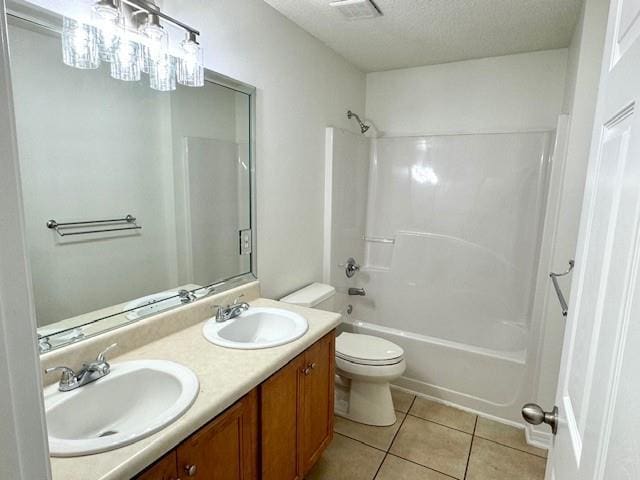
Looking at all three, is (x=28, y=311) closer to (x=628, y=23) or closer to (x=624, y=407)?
(x=624, y=407)

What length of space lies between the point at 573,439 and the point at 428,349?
195 centimetres

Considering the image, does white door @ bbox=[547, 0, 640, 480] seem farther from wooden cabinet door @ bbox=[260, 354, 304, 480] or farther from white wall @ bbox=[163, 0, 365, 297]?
white wall @ bbox=[163, 0, 365, 297]

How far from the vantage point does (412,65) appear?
2.87m

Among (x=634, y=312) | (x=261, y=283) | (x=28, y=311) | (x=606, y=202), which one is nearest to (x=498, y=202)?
(x=261, y=283)

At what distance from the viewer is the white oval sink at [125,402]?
3.31 feet

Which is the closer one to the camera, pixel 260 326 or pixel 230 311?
pixel 230 311

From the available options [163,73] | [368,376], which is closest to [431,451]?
[368,376]

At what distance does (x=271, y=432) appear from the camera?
4.50ft

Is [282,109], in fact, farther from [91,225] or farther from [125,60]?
[91,225]

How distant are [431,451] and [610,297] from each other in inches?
74.2

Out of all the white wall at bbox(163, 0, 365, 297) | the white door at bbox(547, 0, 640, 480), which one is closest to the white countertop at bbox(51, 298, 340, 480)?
the white wall at bbox(163, 0, 365, 297)

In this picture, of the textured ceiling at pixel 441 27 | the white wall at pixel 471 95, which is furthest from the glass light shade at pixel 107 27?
the white wall at pixel 471 95

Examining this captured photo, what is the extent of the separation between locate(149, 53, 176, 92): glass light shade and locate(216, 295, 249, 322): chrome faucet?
0.99 metres

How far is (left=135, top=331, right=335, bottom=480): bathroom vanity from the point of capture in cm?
102
